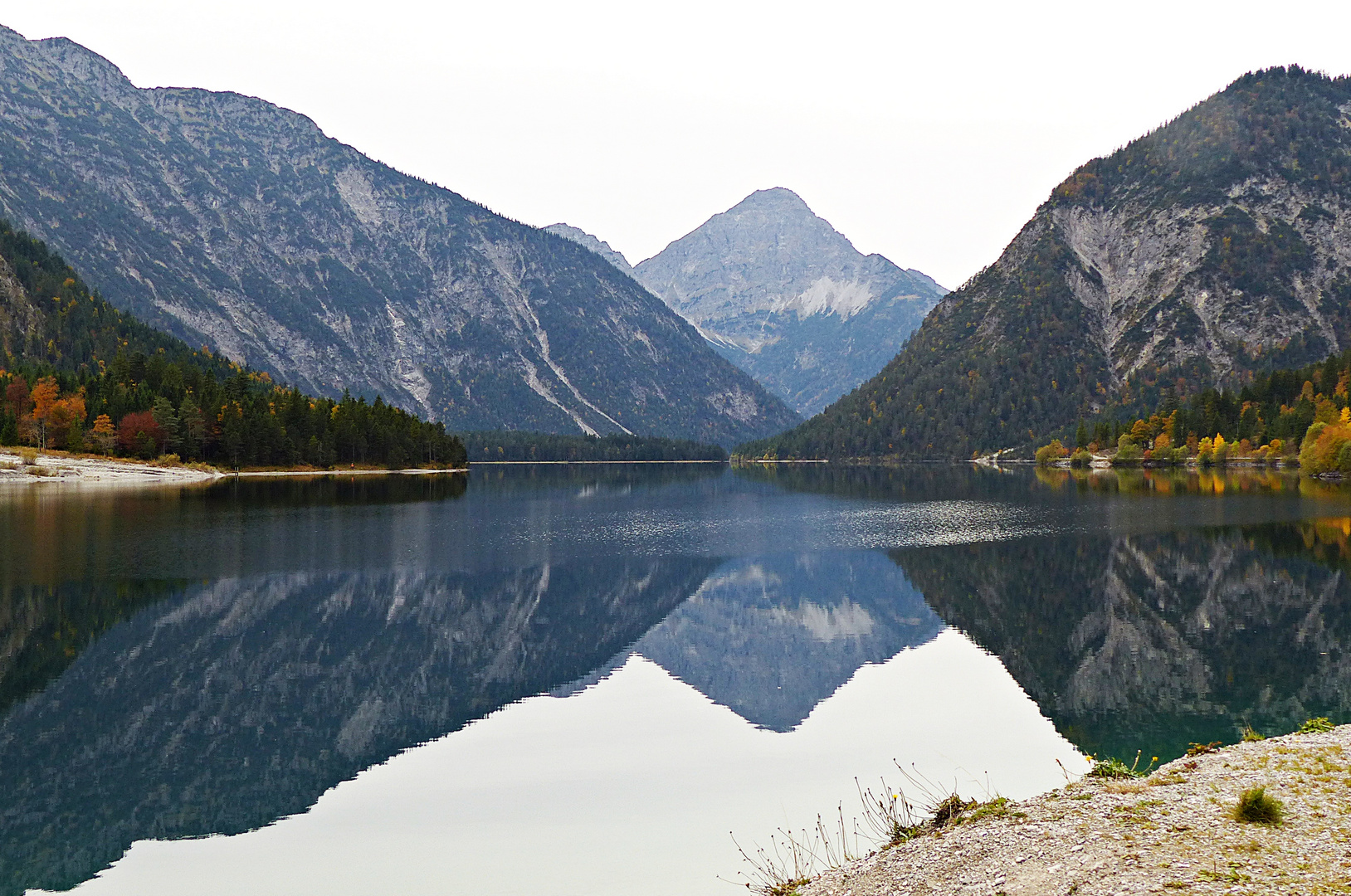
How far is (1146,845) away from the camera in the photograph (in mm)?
15555

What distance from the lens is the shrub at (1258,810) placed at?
1614 centimetres

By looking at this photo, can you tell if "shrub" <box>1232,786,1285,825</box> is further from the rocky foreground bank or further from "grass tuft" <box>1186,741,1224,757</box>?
"grass tuft" <box>1186,741,1224,757</box>

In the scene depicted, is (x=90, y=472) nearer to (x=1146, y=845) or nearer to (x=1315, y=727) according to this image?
(x=1315, y=727)

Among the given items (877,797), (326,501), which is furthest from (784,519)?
(877,797)

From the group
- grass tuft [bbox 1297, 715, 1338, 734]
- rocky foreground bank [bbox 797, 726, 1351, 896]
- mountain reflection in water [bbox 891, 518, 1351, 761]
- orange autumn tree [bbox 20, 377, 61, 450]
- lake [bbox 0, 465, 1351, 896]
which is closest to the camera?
rocky foreground bank [bbox 797, 726, 1351, 896]

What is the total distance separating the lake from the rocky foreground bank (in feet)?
15.2

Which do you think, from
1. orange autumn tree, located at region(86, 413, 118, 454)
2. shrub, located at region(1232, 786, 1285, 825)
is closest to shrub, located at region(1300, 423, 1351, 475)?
shrub, located at region(1232, 786, 1285, 825)

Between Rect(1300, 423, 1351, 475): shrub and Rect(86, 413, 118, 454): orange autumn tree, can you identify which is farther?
Rect(86, 413, 118, 454): orange autumn tree

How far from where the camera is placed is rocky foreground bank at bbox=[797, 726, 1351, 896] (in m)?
14.2

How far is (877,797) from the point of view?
24.3 meters

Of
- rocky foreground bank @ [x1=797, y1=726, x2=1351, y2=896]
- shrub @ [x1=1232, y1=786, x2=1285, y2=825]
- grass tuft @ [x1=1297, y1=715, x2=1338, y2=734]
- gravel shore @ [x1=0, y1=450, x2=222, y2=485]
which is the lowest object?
gravel shore @ [x1=0, y1=450, x2=222, y2=485]

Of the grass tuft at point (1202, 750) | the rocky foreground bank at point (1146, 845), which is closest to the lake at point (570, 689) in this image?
the grass tuft at point (1202, 750)

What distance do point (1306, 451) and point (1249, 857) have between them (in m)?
176

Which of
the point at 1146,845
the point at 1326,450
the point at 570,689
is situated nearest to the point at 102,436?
the point at 570,689
